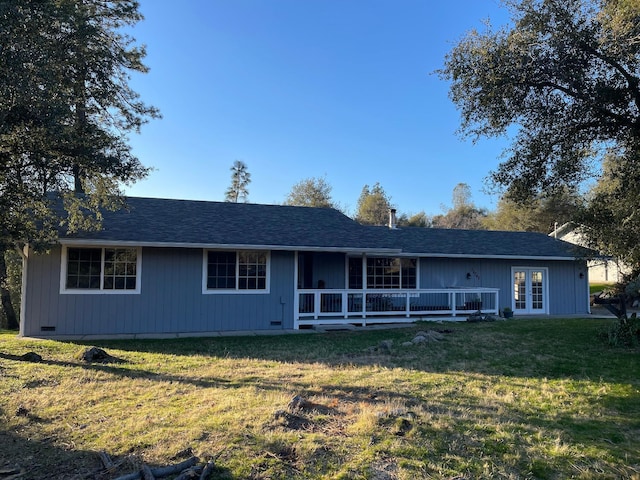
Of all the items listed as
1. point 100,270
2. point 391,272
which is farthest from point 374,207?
point 100,270

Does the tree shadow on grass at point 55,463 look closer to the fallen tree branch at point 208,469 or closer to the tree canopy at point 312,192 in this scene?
the fallen tree branch at point 208,469

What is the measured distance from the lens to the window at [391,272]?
51.1 ft

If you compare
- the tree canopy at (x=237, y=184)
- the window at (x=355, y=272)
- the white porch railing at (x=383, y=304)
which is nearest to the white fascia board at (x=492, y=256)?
the white porch railing at (x=383, y=304)

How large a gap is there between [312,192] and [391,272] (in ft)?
90.5

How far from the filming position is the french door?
1686cm

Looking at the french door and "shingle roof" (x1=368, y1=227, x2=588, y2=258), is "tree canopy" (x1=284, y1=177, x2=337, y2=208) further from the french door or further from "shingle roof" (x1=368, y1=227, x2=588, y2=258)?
the french door

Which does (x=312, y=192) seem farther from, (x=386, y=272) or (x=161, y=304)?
(x=161, y=304)

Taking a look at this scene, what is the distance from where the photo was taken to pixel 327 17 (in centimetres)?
1368

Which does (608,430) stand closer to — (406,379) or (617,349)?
(406,379)

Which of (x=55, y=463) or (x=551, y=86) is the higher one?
(x=551, y=86)

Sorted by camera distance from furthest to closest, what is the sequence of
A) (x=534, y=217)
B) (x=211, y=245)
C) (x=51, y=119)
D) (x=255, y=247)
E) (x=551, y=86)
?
(x=534, y=217), (x=255, y=247), (x=211, y=245), (x=551, y=86), (x=51, y=119)

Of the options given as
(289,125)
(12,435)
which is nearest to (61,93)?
(12,435)

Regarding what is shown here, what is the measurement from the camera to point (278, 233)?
1346cm

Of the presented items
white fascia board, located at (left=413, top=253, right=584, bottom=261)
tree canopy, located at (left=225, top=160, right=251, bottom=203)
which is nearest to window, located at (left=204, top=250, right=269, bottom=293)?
white fascia board, located at (left=413, top=253, right=584, bottom=261)
